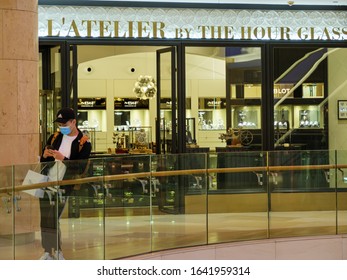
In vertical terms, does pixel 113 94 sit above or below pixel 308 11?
below

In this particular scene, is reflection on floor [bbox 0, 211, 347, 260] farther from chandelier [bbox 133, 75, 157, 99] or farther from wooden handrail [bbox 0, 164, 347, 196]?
chandelier [bbox 133, 75, 157, 99]

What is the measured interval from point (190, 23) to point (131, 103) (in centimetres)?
247

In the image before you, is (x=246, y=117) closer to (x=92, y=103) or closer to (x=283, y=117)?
(x=283, y=117)

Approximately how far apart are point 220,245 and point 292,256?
3.46 ft

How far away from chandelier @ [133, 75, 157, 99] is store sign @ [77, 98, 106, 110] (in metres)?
0.67

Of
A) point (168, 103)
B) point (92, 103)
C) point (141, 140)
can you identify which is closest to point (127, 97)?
point (92, 103)

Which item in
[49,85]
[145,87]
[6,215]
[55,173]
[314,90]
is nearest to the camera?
[6,215]

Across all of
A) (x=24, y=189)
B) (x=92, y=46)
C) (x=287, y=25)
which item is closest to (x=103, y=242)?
(x=24, y=189)

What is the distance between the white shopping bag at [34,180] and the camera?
24.2 feet

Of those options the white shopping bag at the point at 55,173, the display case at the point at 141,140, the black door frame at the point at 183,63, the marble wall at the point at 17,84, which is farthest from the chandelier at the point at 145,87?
the white shopping bag at the point at 55,173

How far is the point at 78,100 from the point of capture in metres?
13.9

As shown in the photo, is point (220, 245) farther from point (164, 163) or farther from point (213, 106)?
point (213, 106)

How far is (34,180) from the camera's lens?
24.5 ft

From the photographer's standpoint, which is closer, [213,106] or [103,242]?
[103,242]
